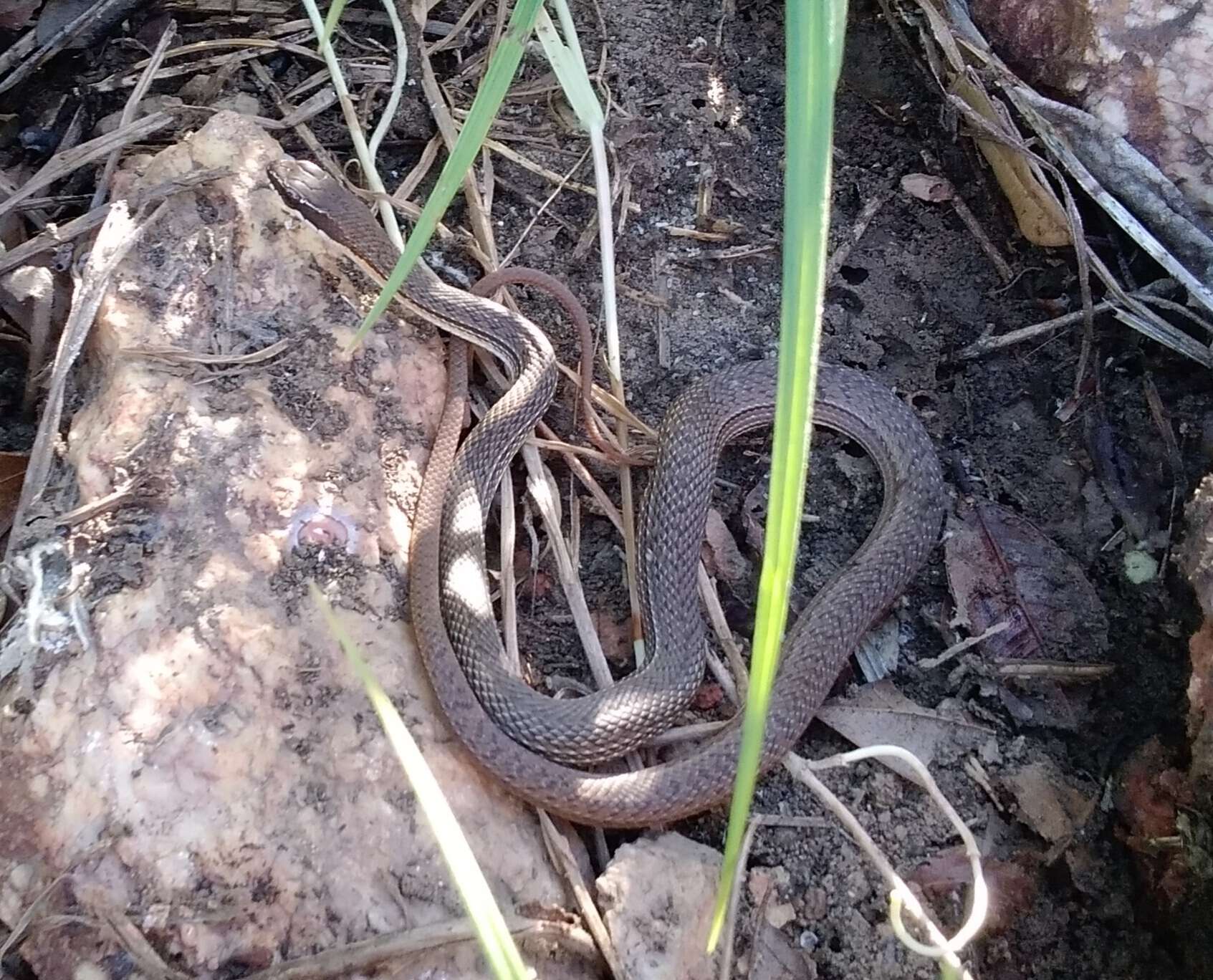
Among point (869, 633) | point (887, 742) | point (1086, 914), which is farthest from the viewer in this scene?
point (869, 633)

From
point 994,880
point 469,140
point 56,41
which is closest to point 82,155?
point 56,41

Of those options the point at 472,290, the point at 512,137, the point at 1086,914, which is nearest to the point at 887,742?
the point at 1086,914

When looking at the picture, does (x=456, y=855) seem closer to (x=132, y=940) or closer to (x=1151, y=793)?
(x=132, y=940)

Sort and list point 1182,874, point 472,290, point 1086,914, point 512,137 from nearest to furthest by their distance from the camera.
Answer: point 1182,874
point 1086,914
point 472,290
point 512,137

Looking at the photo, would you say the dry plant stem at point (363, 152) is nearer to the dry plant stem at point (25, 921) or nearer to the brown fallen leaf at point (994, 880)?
the dry plant stem at point (25, 921)

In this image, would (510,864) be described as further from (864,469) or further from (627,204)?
(627,204)

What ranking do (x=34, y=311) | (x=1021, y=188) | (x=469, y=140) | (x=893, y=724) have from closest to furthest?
(x=469, y=140), (x=893, y=724), (x=34, y=311), (x=1021, y=188)

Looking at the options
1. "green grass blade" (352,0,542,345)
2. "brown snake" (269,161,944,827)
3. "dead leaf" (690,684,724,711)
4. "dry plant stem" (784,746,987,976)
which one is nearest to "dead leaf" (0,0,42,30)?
"brown snake" (269,161,944,827)
